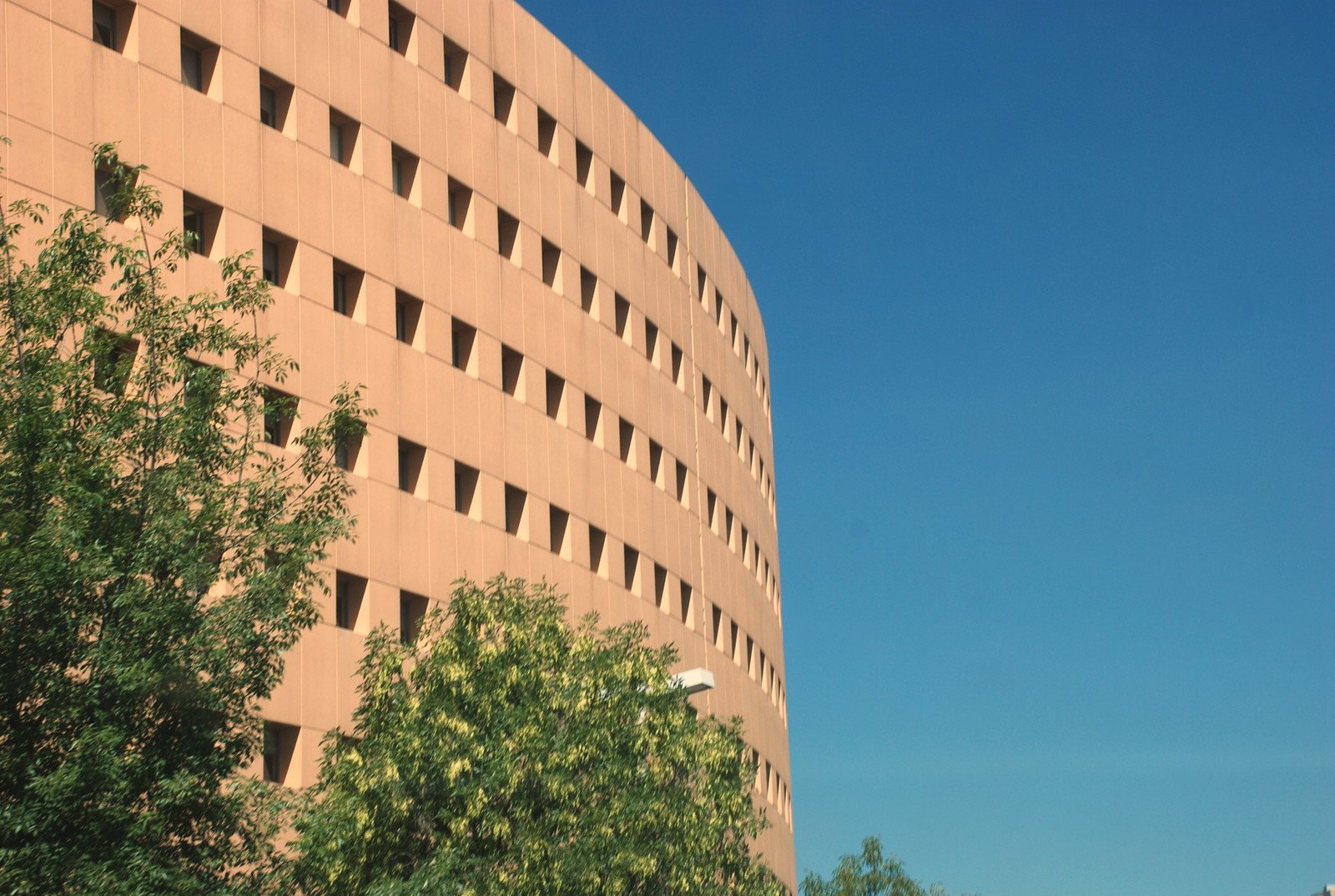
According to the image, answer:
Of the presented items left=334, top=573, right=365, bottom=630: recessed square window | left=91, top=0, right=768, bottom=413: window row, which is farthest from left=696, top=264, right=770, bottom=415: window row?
left=334, top=573, right=365, bottom=630: recessed square window

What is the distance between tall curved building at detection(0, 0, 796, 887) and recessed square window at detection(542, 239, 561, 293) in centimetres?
6

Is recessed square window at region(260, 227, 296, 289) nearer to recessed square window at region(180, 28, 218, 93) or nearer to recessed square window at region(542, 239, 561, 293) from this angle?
recessed square window at region(180, 28, 218, 93)

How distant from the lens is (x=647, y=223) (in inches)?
1797

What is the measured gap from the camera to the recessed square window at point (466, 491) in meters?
35.8

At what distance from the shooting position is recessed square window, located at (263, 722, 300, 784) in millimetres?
29219

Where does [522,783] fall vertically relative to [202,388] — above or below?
below

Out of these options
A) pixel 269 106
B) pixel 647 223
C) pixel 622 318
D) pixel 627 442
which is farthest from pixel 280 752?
pixel 647 223

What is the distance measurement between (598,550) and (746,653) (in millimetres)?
11923

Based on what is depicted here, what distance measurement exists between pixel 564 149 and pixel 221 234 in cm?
1292

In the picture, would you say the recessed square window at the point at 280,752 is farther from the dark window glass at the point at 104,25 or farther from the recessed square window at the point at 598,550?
the recessed square window at the point at 598,550

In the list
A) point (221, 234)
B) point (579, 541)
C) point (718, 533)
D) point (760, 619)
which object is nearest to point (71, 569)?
point (221, 234)

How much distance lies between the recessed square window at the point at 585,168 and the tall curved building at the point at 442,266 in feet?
0.32

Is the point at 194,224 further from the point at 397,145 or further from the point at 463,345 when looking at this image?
the point at 463,345

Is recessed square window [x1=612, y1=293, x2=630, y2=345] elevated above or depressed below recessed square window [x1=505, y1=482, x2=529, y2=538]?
above
